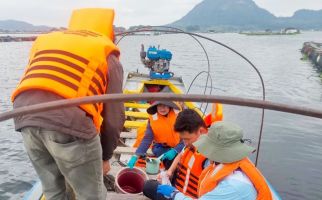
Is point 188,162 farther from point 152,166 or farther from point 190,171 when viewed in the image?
point 152,166

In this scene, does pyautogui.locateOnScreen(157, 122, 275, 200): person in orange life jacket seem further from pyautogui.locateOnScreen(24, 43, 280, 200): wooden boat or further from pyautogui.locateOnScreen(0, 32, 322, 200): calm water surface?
pyautogui.locateOnScreen(0, 32, 322, 200): calm water surface

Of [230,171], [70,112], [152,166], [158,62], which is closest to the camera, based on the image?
[70,112]

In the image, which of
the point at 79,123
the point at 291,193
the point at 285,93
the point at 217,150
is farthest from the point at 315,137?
the point at 79,123

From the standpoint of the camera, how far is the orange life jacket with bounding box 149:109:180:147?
5.33 m

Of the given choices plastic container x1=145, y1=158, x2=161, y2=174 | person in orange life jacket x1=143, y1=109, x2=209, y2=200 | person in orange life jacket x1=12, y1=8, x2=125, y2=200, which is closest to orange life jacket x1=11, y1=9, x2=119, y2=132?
person in orange life jacket x1=12, y1=8, x2=125, y2=200

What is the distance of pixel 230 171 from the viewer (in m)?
2.53

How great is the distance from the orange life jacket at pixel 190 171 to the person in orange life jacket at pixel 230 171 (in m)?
1.04

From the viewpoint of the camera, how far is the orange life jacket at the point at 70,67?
2.33 metres

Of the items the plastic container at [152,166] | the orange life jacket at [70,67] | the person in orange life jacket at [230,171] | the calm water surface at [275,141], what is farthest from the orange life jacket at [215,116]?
the calm water surface at [275,141]

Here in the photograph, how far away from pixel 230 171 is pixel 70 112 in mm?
1193

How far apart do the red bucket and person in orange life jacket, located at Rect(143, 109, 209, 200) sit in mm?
241

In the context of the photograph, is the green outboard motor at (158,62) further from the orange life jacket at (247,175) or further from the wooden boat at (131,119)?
the orange life jacket at (247,175)

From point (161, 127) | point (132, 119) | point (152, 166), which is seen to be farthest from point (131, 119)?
point (152, 166)

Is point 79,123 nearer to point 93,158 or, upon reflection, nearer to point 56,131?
point 56,131
